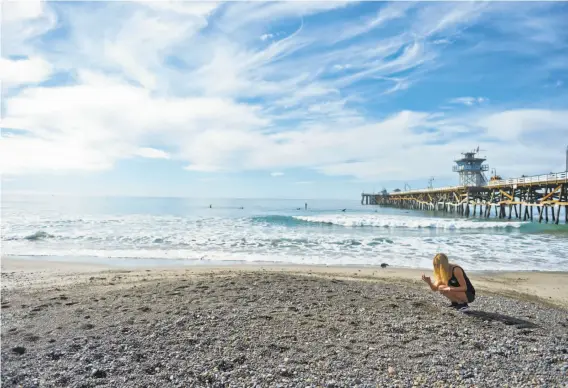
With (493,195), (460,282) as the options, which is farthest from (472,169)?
(460,282)

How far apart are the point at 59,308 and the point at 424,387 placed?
21.2 ft

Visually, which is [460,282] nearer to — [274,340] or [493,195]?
[274,340]

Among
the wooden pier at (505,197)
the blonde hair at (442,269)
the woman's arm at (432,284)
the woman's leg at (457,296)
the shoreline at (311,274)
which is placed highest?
the wooden pier at (505,197)

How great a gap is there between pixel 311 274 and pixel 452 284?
521 cm

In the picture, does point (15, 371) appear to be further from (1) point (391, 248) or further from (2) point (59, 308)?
(1) point (391, 248)

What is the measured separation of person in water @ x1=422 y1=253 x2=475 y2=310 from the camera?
6910 millimetres

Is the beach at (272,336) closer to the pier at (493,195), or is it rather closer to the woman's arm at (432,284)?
the woman's arm at (432,284)

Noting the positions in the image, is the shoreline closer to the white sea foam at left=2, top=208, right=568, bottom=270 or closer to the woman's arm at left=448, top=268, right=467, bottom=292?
the white sea foam at left=2, top=208, right=568, bottom=270

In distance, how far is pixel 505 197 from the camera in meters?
44.0

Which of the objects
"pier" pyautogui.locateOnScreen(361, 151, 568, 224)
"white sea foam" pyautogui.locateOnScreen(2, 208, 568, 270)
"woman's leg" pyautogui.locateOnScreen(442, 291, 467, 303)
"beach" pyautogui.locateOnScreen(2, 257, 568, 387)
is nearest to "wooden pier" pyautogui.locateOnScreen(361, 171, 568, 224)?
"pier" pyautogui.locateOnScreen(361, 151, 568, 224)

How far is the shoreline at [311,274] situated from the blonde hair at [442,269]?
324 centimetres

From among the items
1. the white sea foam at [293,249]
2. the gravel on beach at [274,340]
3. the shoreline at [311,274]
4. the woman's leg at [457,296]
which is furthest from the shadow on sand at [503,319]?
the white sea foam at [293,249]

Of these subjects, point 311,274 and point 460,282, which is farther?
point 311,274

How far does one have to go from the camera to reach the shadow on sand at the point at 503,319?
6309mm
